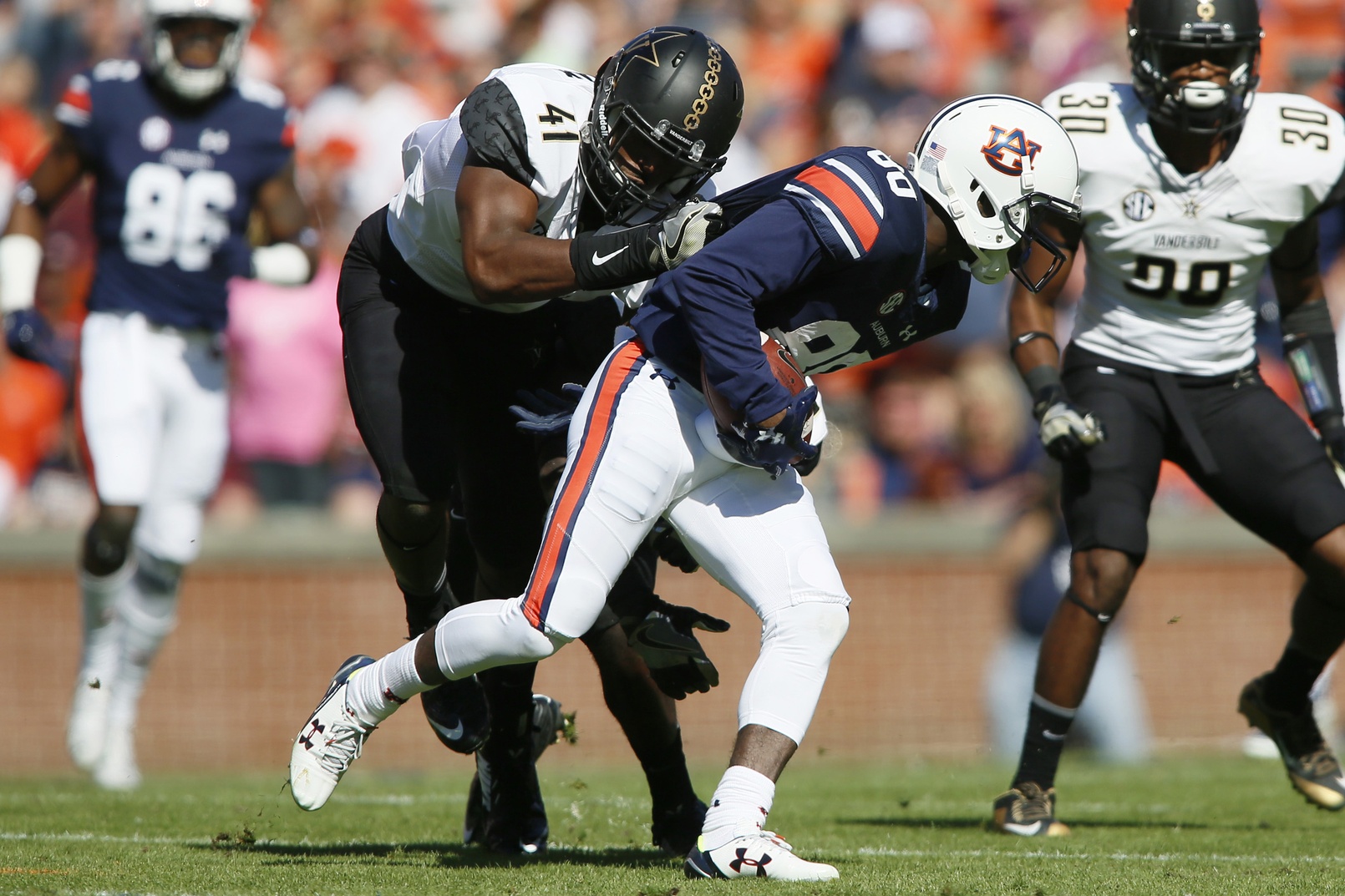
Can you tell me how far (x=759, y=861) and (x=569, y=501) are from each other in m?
0.93

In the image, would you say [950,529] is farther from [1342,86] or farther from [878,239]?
[878,239]

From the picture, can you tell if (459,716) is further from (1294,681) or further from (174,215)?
(174,215)

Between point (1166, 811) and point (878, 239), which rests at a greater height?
point (878, 239)

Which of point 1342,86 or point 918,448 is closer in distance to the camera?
point 1342,86

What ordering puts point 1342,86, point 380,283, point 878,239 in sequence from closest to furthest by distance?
point 878,239 → point 380,283 → point 1342,86

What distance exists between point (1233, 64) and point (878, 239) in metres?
1.93

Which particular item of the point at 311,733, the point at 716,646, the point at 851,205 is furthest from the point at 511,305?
the point at 716,646

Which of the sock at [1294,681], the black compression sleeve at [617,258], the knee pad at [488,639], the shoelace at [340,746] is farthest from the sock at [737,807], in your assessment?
the sock at [1294,681]

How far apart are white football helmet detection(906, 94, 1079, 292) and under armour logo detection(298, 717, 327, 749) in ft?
6.60

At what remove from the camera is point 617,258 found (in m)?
4.04

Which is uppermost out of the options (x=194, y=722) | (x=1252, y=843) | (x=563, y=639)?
(x=563, y=639)

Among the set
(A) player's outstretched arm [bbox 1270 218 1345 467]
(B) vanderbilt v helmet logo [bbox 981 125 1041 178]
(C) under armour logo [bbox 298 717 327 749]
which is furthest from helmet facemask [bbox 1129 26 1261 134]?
(C) under armour logo [bbox 298 717 327 749]

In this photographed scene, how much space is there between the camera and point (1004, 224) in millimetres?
4152

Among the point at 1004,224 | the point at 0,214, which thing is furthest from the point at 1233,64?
the point at 0,214
